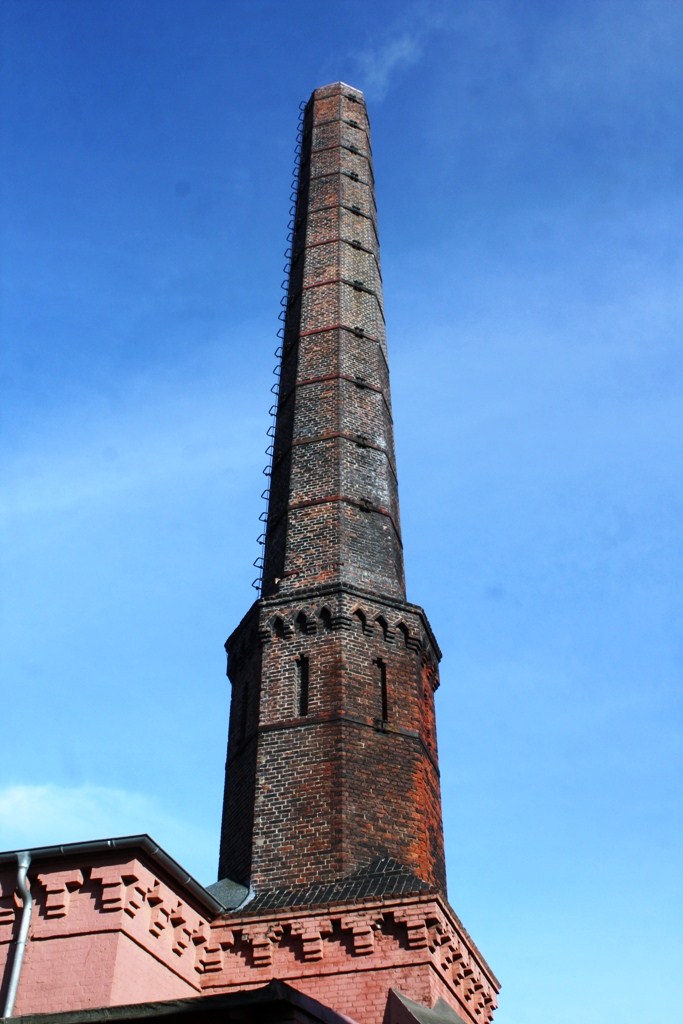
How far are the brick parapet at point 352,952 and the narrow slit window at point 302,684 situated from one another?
8.76 ft

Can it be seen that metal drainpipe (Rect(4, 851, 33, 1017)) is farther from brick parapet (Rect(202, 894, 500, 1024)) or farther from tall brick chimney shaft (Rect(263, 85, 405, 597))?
tall brick chimney shaft (Rect(263, 85, 405, 597))

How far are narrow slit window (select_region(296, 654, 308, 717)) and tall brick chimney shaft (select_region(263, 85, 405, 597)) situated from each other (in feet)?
3.99

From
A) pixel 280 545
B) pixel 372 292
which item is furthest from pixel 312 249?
pixel 280 545

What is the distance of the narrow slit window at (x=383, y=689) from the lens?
13.7 meters

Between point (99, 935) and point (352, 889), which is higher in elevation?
point (352, 889)

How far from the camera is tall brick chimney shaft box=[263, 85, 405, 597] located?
15492 millimetres

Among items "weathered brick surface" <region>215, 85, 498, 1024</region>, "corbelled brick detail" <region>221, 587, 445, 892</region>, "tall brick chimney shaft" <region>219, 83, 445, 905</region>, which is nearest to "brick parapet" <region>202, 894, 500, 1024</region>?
"weathered brick surface" <region>215, 85, 498, 1024</region>

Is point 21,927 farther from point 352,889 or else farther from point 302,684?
point 302,684

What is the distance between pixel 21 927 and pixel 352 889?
328 centimetres

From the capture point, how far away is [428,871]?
41.6 ft

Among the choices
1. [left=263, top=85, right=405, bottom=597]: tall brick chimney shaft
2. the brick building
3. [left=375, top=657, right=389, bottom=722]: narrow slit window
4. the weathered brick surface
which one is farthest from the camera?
[left=263, top=85, right=405, bottom=597]: tall brick chimney shaft

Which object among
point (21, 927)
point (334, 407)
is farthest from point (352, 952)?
point (334, 407)

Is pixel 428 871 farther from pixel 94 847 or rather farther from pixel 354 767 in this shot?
pixel 94 847

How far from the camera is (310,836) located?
1245cm
